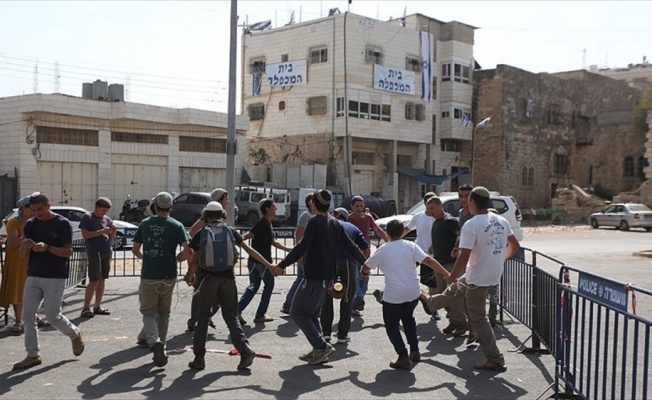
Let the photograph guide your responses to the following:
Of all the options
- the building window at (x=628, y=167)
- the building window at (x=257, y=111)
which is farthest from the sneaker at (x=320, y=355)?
the building window at (x=628, y=167)

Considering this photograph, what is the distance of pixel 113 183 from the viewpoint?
1256 inches

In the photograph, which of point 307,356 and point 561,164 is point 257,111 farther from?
point 307,356

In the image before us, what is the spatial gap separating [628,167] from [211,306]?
51.3m

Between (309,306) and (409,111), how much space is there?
37569mm

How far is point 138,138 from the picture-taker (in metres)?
32.7

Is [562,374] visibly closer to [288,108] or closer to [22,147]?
[22,147]

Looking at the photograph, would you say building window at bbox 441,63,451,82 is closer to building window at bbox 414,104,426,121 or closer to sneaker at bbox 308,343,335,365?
building window at bbox 414,104,426,121

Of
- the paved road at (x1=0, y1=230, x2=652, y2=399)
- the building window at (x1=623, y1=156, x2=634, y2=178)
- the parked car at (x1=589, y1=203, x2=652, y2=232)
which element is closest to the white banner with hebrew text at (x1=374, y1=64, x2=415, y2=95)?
the parked car at (x1=589, y1=203, x2=652, y2=232)

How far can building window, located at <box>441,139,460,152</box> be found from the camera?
4716 centimetres

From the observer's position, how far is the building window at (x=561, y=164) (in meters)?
52.1

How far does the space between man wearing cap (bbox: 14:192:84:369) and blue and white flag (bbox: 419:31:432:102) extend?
38697 millimetres

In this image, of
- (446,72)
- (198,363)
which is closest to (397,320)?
(198,363)

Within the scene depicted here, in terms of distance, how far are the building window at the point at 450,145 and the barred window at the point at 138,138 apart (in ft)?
69.1

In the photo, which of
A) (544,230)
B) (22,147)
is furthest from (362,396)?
(544,230)
